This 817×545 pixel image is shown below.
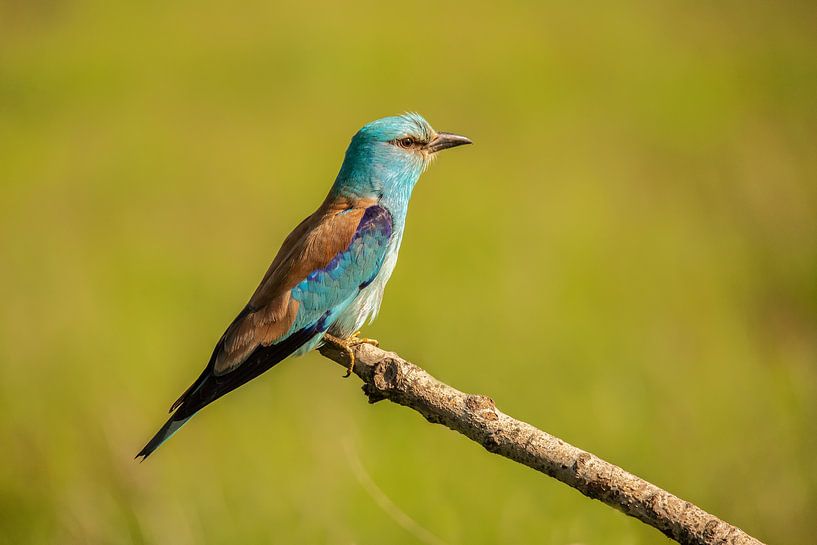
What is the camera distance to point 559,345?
278 inches

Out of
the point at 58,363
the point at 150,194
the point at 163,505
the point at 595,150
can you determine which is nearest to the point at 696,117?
the point at 595,150

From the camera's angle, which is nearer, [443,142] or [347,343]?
[347,343]

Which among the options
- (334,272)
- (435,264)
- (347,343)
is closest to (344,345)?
(347,343)

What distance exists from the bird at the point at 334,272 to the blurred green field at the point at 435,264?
1162 millimetres

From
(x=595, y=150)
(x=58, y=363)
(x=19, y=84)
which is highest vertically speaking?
(x=595, y=150)

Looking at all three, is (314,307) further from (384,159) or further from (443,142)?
(443,142)

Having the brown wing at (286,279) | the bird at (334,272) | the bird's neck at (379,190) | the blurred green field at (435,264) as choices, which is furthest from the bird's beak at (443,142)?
the blurred green field at (435,264)

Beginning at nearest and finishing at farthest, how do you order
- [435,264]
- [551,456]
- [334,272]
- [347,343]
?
1. [551,456]
2. [347,343]
3. [334,272]
4. [435,264]

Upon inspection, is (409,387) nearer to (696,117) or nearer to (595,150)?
(595,150)

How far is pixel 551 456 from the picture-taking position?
265cm

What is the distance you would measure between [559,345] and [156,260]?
3.18 meters

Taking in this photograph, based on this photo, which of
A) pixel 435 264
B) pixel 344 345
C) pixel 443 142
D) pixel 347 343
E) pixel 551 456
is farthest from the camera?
pixel 435 264

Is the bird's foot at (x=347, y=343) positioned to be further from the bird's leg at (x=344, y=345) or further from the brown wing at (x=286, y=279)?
the brown wing at (x=286, y=279)

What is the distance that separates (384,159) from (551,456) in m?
1.93
